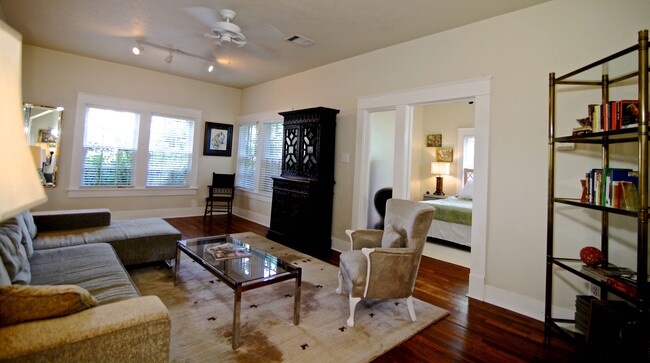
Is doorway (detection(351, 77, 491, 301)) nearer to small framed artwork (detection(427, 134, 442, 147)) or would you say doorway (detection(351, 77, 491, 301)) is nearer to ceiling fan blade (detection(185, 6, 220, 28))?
ceiling fan blade (detection(185, 6, 220, 28))

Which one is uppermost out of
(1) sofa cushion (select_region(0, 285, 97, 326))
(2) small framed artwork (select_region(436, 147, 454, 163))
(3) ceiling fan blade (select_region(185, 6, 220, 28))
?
(3) ceiling fan blade (select_region(185, 6, 220, 28))

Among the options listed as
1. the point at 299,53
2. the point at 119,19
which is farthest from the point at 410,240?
the point at 119,19

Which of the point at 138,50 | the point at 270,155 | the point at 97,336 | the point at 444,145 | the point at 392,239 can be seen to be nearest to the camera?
the point at 97,336

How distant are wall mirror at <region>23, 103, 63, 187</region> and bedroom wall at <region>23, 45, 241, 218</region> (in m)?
0.08

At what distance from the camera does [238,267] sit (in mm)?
2424

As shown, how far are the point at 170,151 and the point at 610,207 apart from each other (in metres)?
6.69

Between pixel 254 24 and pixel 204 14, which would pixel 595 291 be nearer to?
pixel 254 24

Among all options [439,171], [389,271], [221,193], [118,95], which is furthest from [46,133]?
[439,171]

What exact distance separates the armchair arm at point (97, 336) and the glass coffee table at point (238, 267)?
2.37 feet

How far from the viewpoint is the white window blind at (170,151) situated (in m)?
6.06

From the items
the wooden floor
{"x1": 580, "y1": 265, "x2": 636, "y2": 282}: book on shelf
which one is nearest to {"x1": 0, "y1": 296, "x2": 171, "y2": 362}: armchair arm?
the wooden floor

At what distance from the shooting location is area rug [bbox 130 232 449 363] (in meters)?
1.99

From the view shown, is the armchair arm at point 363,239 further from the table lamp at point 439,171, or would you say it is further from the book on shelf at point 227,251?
the table lamp at point 439,171

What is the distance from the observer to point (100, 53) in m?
5.00
